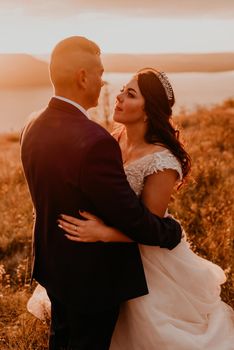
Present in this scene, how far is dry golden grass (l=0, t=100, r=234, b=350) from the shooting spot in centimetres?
385

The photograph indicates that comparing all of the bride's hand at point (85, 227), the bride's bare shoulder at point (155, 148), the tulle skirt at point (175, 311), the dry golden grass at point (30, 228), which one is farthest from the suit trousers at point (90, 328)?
the bride's bare shoulder at point (155, 148)

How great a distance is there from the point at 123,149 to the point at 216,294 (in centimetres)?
114

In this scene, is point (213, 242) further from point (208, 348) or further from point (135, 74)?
point (135, 74)

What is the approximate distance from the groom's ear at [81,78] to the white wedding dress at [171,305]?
2.41ft

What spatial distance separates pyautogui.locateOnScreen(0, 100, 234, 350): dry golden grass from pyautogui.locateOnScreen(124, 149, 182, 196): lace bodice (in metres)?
1.18

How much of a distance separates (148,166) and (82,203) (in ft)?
2.15

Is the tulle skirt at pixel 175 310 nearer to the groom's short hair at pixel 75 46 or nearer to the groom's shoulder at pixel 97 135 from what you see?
the groom's shoulder at pixel 97 135

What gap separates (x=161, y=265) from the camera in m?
3.36

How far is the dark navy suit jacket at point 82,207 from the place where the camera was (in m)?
2.49

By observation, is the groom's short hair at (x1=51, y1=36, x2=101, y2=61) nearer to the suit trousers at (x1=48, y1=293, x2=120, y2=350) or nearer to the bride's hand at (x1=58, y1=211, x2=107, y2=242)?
the bride's hand at (x1=58, y1=211, x2=107, y2=242)

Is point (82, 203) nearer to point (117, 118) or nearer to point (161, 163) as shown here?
point (161, 163)

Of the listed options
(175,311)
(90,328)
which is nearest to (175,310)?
(175,311)

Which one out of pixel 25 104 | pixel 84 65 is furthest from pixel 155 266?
pixel 25 104

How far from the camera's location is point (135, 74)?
345 cm
